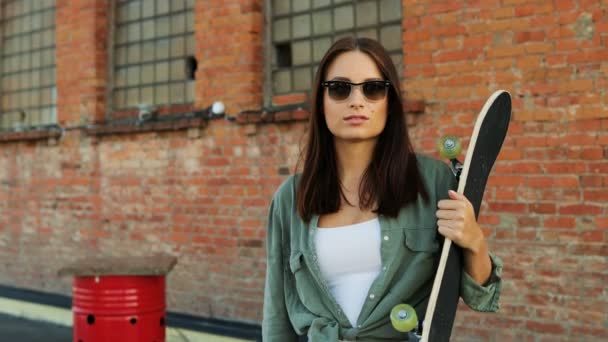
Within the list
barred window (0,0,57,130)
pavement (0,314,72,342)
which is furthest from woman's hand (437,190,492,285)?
barred window (0,0,57,130)

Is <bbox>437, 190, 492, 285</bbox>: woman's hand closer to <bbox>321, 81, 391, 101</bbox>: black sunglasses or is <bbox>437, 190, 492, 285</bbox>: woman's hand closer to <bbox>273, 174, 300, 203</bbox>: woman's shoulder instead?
<bbox>321, 81, 391, 101</bbox>: black sunglasses

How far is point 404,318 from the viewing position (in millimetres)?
1714

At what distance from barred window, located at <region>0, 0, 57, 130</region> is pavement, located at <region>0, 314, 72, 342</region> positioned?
2449mm

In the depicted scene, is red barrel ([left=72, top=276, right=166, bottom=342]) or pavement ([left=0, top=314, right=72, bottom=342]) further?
pavement ([left=0, top=314, right=72, bottom=342])

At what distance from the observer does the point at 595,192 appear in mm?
4555

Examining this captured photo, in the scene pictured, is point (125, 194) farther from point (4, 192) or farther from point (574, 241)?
point (574, 241)

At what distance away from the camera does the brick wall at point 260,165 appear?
4605 mm

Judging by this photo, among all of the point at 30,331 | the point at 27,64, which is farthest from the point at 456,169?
the point at 27,64

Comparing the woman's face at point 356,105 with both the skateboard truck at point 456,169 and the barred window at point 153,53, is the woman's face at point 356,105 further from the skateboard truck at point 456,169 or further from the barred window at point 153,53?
the barred window at point 153,53

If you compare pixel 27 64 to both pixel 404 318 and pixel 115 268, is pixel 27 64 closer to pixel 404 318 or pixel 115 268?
pixel 115 268

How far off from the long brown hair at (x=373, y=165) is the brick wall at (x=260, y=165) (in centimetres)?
303

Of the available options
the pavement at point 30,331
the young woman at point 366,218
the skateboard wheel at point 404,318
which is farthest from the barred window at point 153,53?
the skateboard wheel at point 404,318

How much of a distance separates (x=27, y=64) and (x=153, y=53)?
2291 mm

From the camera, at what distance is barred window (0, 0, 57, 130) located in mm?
8547
